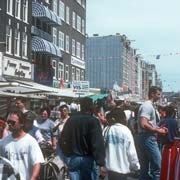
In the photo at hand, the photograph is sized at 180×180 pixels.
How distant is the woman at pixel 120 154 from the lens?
7410mm

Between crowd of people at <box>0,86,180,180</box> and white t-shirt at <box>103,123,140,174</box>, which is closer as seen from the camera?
crowd of people at <box>0,86,180,180</box>

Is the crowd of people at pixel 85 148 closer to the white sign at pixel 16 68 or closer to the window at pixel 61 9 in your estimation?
the white sign at pixel 16 68

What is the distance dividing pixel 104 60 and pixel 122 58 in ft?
16.7

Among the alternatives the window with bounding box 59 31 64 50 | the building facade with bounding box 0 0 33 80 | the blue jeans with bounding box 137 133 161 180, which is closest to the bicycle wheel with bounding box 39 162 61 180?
the blue jeans with bounding box 137 133 161 180

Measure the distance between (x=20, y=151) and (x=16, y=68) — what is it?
28.7 meters

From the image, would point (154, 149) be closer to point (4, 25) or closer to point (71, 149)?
point (71, 149)

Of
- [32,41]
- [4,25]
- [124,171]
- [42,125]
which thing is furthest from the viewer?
[32,41]

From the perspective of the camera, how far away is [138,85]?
137250 mm

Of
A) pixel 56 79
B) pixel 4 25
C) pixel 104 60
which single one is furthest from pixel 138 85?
pixel 4 25

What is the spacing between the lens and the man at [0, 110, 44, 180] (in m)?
5.69

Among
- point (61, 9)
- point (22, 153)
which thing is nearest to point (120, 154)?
point (22, 153)

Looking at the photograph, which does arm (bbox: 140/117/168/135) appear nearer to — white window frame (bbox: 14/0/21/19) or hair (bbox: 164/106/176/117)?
hair (bbox: 164/106/176/117)

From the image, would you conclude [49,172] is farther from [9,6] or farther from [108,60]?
[108,60]

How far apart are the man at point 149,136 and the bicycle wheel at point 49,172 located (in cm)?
156
